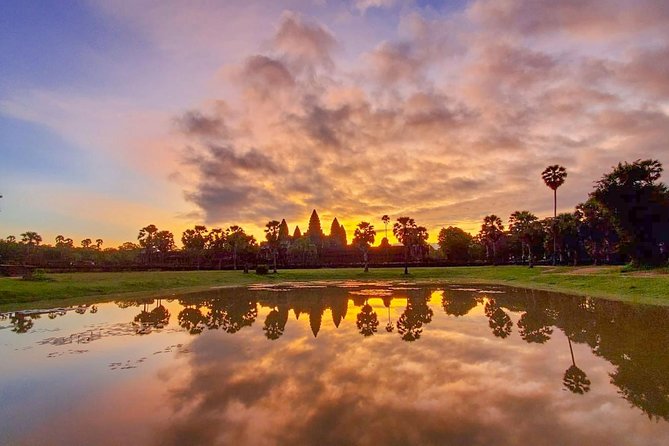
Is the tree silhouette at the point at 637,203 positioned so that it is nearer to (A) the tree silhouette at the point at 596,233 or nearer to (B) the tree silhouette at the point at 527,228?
(A) the tree silhouette at the point at 596,233

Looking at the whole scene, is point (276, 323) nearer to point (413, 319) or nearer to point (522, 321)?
point (413, 319)

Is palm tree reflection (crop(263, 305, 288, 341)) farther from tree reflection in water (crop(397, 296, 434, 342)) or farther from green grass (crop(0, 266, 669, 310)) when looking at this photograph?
green grass (crop(0, 266, 669, 310))

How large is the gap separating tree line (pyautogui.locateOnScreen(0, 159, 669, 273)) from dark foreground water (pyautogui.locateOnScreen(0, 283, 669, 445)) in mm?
28745

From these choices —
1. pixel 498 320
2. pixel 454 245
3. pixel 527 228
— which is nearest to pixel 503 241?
pixel 454 245

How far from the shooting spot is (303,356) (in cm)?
1435

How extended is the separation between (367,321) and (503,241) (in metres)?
93.5

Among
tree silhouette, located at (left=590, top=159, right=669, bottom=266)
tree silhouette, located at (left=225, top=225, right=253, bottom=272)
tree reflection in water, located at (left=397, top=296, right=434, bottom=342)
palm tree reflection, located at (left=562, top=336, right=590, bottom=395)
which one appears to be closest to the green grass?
tree silhouette, located at (left=590, top=159, right=669, bottom=266)

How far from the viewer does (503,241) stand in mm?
105750

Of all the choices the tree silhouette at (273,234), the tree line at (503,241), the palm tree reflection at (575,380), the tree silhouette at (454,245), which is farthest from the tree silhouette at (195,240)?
the palm tree reflection at (575,380)

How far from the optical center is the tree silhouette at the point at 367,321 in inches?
764

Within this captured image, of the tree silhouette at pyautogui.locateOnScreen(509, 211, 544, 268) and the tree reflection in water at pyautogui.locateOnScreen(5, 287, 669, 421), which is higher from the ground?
the tree silhouette at pyautogui.locateOnScreen(509, 211, 544, 268)

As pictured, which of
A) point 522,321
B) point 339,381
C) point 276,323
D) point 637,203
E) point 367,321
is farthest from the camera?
point 637,203

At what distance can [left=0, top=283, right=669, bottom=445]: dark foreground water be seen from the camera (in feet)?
26.1

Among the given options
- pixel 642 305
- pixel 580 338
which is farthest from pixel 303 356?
pixel 642 305
